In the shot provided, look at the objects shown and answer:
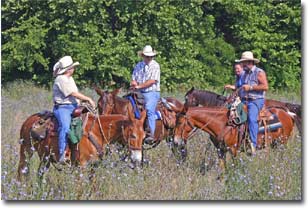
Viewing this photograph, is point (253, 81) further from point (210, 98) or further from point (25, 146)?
point (25, 146)

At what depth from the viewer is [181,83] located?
76.4 feet

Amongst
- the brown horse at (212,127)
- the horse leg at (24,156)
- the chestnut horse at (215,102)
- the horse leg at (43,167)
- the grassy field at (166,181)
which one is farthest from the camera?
the chestnut horse at (215,102)

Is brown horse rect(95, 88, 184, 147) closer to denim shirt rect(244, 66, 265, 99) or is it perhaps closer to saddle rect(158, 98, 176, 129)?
saddle rect(158, 98, 176, 129)

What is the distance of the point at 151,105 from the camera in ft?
29.9

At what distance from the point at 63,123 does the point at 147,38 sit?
50.1 ft

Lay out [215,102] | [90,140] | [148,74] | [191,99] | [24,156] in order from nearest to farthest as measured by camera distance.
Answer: [90,140]
[24,156]
[148,74]
[215,102]
[191,99]

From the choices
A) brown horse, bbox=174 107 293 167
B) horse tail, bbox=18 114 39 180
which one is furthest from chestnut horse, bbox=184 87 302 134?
horse tail, bbox=18 114 39 180

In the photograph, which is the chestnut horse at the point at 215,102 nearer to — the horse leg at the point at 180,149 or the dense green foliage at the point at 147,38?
the horse leg at the point at 180,149

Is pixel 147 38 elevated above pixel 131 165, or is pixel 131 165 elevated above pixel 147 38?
pixel 147 38

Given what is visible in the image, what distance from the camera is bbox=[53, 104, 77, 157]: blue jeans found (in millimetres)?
7559

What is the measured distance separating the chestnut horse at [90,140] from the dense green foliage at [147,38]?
14.2 m

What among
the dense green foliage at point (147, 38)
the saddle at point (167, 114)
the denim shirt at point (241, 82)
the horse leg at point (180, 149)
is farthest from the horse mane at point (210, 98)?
the dense green foliage at point (147, 38)

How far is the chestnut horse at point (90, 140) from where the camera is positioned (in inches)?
298

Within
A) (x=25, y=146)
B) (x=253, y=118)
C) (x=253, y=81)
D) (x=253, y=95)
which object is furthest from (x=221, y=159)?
(x=25, y=146)
